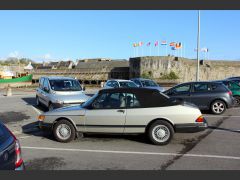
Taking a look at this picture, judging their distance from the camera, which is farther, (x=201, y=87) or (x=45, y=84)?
(x=45, y=84)

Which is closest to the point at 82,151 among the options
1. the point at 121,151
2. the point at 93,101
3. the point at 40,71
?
the point at 121,151

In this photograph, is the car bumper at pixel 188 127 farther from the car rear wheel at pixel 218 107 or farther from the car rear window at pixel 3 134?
the car rear wheel at pixel 218 107

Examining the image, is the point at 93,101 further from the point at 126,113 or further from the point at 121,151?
the point at 121,151

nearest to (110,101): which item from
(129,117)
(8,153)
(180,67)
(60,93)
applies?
(129,117)

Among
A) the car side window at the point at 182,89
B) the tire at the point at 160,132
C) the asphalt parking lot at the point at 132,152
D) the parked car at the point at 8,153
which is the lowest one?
the asphalt parking lot at the point at 132,152

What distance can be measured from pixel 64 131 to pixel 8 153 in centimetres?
436

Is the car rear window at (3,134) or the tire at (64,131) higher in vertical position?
the car rear window at (3,134)

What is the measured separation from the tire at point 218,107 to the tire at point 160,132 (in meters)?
5.69

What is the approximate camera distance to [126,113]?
7.50 m

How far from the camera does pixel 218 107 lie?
12.4m

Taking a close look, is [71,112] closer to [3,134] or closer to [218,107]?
[3,134]

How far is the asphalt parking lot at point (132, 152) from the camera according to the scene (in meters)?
5.83

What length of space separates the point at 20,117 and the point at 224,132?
8.18 meters

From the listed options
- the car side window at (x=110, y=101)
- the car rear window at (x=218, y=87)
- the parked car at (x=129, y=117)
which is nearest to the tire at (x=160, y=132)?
the parked car at (x=129, y=117)
